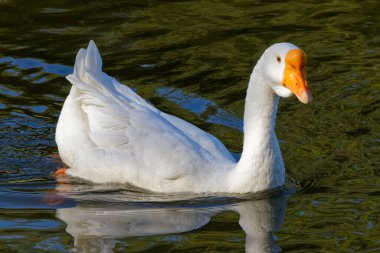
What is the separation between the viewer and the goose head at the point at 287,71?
24.5 ft

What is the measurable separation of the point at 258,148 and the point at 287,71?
0.84 meters

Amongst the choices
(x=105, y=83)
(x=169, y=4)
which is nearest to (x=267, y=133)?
(x=105, y=83)

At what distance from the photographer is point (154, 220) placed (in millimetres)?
7566

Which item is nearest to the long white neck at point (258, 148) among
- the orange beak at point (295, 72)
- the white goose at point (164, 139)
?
the white goose at point (164, 139)

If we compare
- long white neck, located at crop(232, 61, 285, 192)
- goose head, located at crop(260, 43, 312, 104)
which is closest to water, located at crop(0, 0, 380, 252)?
long white neck, located at crop(232, 61, 285, 192)

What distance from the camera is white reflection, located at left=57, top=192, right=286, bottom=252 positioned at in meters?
7.12

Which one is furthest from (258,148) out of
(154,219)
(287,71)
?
(154,219)

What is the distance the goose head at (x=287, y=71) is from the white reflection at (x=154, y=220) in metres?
1.05

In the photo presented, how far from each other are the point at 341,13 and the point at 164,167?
20.4ft

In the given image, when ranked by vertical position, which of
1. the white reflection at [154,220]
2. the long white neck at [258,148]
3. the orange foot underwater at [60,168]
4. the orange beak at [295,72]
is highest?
the orange beak at [295,72]

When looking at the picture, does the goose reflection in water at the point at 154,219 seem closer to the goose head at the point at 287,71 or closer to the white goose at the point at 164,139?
the white goose at the point at 164,139

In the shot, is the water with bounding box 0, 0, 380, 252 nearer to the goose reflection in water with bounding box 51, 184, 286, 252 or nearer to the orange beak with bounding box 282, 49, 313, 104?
the goose reflection in water with bounding box 51, 184, 286, 252

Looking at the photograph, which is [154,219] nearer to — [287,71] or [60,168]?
[287,71]

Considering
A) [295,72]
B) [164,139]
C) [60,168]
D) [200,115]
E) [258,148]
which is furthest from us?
[200,115]
